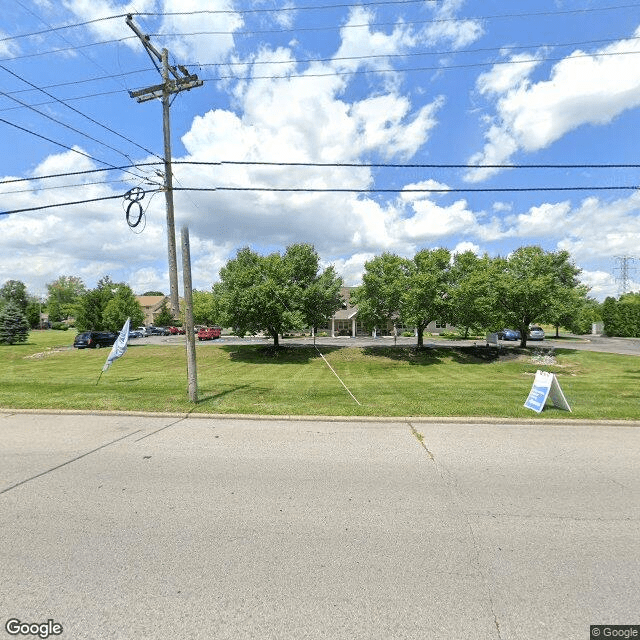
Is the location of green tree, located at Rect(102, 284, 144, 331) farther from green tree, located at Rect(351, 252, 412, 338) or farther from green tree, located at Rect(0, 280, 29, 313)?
green tree, located at Rect(0, 280, 29, 313)

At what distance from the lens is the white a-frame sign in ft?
27.6

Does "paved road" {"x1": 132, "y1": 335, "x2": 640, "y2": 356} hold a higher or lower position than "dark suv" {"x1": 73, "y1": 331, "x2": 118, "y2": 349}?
lower

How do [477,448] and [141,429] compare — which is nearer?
[477,448]

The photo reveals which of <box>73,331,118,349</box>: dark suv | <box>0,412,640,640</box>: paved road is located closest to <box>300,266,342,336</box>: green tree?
<box>73,331,118,349</box>: dark suv

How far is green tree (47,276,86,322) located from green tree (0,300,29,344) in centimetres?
6013

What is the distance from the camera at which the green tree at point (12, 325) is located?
114 ft

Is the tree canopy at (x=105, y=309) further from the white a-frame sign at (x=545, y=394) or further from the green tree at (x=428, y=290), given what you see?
the white a-frame sign at (x=545, y=394)

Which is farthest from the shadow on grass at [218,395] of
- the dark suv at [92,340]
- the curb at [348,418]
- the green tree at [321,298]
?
the dark suv at [92,340]

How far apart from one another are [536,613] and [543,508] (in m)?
1.77

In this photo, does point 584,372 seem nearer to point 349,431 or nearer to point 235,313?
point 349,431

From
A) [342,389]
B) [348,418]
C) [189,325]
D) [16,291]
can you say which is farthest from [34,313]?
[348,418]

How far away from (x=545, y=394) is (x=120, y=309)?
109 feet

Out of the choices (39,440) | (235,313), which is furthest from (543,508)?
(235,313)

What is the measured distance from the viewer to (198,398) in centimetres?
1003
